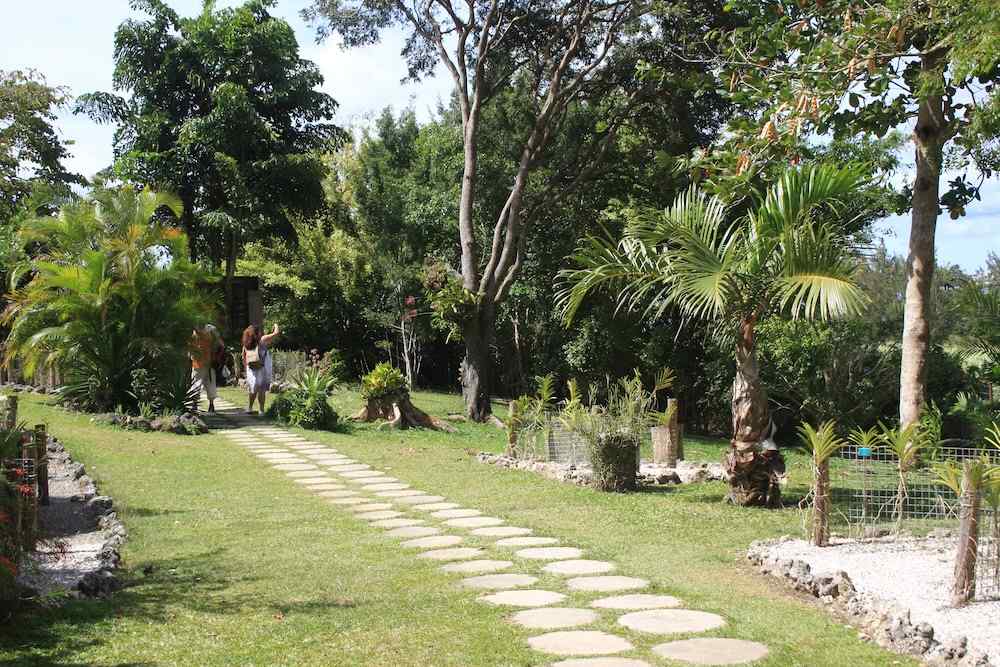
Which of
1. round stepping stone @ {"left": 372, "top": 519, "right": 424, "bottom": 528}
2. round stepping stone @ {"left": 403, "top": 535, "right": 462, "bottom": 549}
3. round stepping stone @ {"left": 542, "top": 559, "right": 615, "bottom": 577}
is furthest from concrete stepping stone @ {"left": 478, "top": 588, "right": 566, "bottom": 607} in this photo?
round stepping stone @ {"left": 372, "top": 519, "right": 424, "bottom": 528}

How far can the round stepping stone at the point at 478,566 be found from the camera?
6152 mm

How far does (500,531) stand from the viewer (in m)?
7.45

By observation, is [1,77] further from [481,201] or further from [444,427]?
[444,427]

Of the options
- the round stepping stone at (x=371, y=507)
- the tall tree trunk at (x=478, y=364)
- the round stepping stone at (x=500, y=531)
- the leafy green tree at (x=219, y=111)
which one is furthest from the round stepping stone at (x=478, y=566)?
the leafy green tree at (x=219, y=111)

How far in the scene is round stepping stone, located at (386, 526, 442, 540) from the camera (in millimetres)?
7395

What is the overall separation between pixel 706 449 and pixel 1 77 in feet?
55.4

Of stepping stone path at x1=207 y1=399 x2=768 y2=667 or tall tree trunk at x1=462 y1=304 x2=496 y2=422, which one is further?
tall tree trunk at x1=462 y1=304 x2=496 y2=422

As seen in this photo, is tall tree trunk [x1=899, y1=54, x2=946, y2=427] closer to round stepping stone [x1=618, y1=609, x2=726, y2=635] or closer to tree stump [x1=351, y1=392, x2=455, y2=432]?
round stepping stone [x1=618, y1=609, x2=726, y2=635]

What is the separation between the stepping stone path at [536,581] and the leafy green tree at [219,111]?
48.2 ft

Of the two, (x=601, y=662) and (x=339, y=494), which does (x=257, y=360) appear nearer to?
(x=339, y=494)

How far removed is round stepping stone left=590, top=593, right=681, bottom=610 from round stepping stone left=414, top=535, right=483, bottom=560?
1447 mm

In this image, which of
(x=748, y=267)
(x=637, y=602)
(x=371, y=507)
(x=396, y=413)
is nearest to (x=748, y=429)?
(x=748, y=267)

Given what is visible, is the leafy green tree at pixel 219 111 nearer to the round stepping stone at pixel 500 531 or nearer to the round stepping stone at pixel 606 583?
the round stepping stone at pixel 500 531

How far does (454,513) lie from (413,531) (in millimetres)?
830
